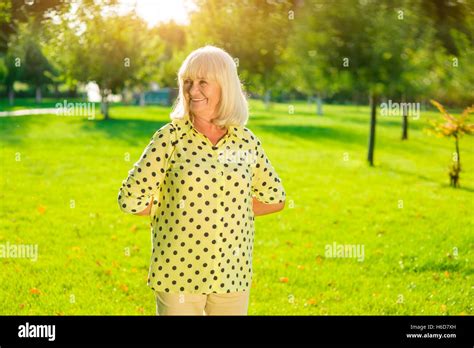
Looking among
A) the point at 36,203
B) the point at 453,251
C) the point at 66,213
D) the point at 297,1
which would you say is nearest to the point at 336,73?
the point at 297,1

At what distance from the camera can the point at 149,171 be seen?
353 cm

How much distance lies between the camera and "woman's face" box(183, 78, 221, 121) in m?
3.56

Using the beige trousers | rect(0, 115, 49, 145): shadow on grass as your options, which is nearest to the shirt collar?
the beige trousers

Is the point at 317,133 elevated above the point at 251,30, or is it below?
below

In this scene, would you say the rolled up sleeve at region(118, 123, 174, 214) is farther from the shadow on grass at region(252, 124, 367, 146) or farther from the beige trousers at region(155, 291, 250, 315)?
the shadow on grass at region(252, 124, 367, 146)

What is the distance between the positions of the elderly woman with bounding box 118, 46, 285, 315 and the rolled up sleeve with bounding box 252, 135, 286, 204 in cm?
12

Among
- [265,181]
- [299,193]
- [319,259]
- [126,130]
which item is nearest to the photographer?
[265,181]

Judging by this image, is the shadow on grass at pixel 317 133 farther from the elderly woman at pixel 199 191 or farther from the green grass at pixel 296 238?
the elderly woman at pixel 199 191

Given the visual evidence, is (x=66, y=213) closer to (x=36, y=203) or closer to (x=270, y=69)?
(x=36, y=203)

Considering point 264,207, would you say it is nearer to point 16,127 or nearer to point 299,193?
point 299,193

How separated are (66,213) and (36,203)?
1.26 meters

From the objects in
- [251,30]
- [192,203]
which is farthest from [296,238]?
[192,203]

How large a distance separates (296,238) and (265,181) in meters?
6.78
